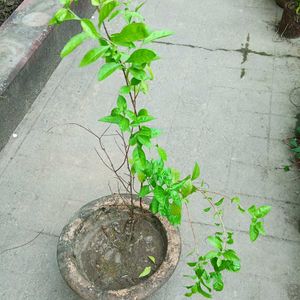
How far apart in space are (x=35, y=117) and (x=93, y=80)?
2.15ft

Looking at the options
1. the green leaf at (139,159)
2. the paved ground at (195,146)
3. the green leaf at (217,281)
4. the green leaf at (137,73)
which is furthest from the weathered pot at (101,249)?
the green leaf at (137,73)

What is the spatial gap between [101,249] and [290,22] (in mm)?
3038

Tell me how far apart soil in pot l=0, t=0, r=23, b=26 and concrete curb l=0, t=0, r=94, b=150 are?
40 cm

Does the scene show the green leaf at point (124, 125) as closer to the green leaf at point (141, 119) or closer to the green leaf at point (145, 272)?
the green leaf at point (141, 119)

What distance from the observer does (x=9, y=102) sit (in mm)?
3252

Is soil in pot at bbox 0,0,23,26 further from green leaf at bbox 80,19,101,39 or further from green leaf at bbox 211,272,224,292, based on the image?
green leaf at bbox 211,272,224,292

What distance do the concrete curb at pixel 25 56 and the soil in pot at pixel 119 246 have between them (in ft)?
4.30

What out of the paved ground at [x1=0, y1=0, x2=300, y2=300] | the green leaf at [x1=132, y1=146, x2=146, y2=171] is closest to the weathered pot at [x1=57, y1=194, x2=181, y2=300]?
the paved ground at [x1=0, y1=0, x2=300, y2=300]

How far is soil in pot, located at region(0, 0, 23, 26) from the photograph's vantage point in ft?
13.7

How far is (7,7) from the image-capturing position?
14.0ft

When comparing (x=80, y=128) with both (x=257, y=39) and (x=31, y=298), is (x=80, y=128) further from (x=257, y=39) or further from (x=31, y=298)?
(x=257, y=39)

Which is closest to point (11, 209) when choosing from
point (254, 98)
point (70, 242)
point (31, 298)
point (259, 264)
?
point (31, 298)

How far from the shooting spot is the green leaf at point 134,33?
1.19 metres

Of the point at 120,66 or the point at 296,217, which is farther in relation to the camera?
the point at 296,217
